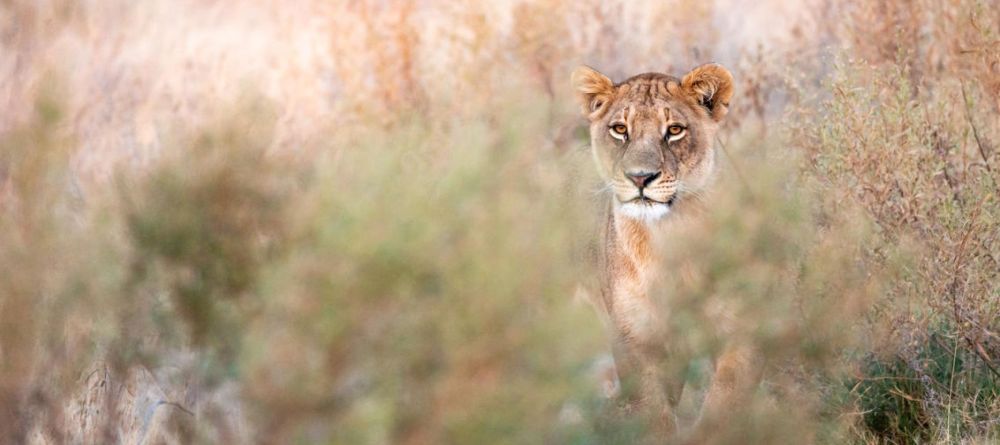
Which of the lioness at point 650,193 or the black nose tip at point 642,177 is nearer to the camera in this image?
the lioness at point 650,193

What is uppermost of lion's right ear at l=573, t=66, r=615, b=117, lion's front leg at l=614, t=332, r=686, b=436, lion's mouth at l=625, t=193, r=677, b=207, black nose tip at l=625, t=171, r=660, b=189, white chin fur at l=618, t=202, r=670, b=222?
lion's right ear at l=573, t=66, r=615, b=117

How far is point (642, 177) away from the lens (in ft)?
20.8

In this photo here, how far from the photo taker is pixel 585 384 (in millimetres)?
4523

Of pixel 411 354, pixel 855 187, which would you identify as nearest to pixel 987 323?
pixel 855 187

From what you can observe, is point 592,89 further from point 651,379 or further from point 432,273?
point 432,273

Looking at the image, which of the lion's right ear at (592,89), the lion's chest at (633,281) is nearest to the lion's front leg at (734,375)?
the lion's chest at (633,281)

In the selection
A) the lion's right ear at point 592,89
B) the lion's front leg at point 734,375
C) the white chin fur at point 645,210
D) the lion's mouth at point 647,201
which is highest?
the lion's right ear at point 592,89

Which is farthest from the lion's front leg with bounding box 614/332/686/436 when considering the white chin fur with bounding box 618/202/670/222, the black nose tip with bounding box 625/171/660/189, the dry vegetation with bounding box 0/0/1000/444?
the black nose tip with bounding box 625/171/660/189

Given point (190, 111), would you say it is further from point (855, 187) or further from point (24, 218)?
point (24, 218)

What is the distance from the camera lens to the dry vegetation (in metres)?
4.29

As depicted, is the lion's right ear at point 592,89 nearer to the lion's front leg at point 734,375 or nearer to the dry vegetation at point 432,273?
the dry vegetation at point 432,273

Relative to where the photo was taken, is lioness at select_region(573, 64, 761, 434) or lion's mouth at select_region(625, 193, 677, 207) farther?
lion's mouth at select_region(625, 193, 677, 207)

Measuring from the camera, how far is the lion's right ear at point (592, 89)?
6.86 m

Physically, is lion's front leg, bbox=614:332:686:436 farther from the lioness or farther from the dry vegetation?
the dry vegetation
